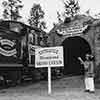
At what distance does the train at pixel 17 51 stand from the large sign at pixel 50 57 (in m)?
3.30

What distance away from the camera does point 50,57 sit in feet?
29.6

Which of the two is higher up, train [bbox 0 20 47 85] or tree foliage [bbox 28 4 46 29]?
tree foliage [bbox 28 4 46 29]

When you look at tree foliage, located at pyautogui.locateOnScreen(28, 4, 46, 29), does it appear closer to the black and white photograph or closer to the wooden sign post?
the black and white photograph

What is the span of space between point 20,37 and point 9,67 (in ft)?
8.43

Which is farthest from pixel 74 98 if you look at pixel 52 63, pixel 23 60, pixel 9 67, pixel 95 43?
pixel 95 43

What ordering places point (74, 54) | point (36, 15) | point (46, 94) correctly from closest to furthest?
point (46, 94), point (74, 54), point (36, 15)

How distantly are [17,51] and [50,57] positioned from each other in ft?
14.7

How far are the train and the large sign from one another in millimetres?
3303

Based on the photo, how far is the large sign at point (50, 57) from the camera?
8.88 meters

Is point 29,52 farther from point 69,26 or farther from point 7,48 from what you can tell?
point 69,26

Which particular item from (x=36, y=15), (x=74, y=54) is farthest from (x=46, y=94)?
(x=36, y=15)

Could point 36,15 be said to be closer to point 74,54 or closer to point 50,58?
point 74,54

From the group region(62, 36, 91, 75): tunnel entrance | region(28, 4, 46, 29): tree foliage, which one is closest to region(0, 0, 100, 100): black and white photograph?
region(62, 36, 91, 75): tunnel entrance

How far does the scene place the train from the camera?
11.7 meters
